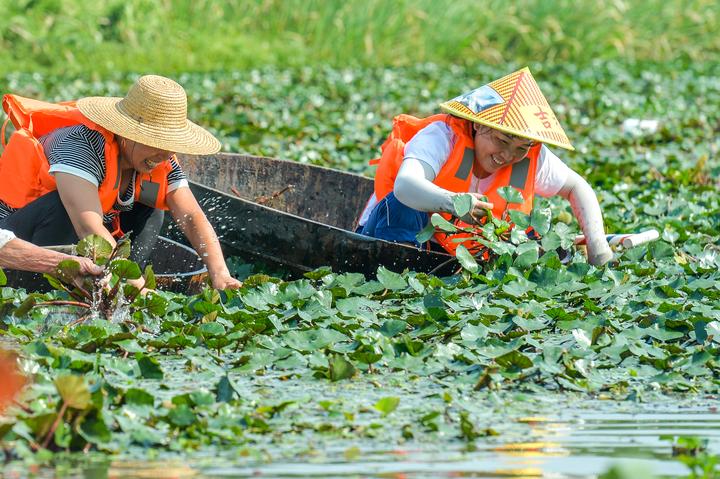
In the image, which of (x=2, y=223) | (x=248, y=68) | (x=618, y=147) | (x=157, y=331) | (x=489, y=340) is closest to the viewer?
(x=489, y=340)

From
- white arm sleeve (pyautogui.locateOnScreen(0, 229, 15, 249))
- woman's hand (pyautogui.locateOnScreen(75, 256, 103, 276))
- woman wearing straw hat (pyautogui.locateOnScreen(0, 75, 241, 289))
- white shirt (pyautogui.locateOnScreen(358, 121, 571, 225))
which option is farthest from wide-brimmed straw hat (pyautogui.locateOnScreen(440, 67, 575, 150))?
white arm sleeve (pyautogui.locateOnScreen(0, 229, 15, 249))

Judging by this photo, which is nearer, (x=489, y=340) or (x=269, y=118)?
(x=489, y=340)

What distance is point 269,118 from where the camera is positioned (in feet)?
34.2

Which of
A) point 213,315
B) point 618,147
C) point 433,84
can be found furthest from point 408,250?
point 433,84

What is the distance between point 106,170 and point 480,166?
155 cm

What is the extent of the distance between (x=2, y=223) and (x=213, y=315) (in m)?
1.12

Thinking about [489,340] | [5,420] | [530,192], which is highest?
[530,192]

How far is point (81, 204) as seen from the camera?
4.81 m

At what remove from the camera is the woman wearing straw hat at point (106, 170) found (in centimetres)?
486

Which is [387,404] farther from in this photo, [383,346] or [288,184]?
[288,184]

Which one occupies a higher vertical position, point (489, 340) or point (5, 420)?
point (489, 340)

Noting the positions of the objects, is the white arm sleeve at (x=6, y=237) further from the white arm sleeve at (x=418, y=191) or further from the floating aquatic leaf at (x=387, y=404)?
the floating aquatic leaf at (x=387, y=404)

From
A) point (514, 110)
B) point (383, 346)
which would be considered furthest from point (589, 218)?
point (383, 346)

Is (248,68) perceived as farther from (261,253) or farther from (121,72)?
(261,253)
